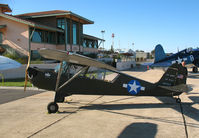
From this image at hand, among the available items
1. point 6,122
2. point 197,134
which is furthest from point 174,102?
point 6,122

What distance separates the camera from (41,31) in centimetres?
2616

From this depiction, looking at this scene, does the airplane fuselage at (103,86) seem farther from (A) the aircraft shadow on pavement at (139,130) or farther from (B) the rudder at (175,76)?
(A) the aircraft shadow on pavement at (139,130)

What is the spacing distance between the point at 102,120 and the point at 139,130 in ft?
4.29

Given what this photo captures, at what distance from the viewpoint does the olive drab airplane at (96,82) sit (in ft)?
21.7

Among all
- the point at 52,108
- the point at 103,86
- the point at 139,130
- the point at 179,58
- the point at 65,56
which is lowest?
the point at 139,130

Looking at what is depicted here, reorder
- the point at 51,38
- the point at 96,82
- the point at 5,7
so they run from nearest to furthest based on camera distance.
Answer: the point at 96,82
the point at 51,38
the point at 5,7

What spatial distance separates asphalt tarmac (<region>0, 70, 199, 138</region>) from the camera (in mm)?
4570

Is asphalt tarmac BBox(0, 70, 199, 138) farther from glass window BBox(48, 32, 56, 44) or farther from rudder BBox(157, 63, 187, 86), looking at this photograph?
glass window BBox(48, 32, 56, 44)

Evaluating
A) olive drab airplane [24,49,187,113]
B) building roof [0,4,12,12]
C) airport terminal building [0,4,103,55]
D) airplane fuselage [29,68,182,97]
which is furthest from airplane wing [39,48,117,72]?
building roof [0,4,12,12]

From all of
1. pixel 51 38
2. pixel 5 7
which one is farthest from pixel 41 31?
pixel 5 7

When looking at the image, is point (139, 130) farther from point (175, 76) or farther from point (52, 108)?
point (175, 76)

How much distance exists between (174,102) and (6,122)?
22.6 feet

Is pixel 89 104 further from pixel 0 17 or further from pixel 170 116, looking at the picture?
pixel 0 17

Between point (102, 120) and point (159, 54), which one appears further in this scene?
point (159, 54)
